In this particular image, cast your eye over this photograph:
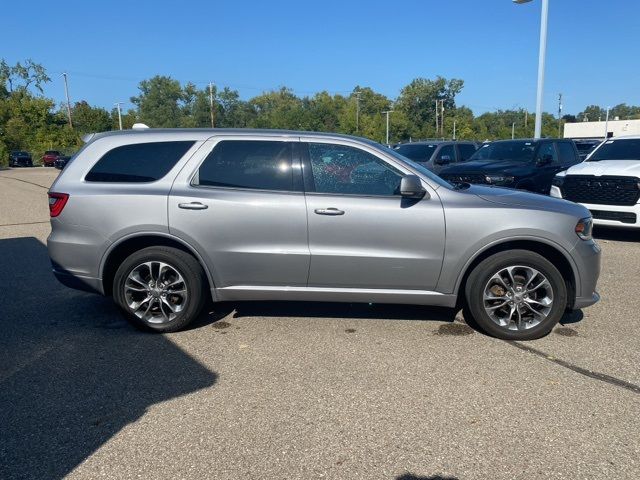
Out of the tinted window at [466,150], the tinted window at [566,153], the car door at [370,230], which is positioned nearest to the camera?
the car door at [370,230]

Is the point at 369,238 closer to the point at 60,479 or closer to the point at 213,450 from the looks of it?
the point at 213,450

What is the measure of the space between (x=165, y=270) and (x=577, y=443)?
11.3 ft

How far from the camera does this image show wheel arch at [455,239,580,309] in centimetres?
436

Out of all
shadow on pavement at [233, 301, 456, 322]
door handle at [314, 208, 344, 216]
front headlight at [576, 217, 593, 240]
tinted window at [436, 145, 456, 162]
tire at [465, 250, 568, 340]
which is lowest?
shadow on pavement at [233, 301, 456, 322]

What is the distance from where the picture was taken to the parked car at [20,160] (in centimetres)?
4819

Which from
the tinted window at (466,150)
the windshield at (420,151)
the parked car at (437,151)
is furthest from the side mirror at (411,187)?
the tinted window at (466,150)

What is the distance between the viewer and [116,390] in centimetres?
356

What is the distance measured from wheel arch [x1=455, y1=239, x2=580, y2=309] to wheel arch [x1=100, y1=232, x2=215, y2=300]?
2.27 m

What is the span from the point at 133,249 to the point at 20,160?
5177 cm

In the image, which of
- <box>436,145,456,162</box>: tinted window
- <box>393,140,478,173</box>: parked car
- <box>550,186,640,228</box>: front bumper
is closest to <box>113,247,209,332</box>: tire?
<box>550,186,640,228</box>: front bumper

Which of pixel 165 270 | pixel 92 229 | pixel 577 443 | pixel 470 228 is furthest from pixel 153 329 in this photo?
pixel 577 443

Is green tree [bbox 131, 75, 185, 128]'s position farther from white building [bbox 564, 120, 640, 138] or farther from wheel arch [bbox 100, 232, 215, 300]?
wheel arch [bbox 100, 232, 215, 300]

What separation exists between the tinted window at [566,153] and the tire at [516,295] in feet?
28.0

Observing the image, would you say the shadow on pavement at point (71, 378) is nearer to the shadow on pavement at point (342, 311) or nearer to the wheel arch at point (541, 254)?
the shadow on pavement at point (342, 311)
